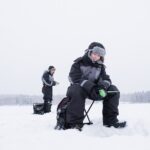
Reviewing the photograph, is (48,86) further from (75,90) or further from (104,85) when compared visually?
(75,90)

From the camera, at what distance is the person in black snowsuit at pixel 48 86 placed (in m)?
14.5

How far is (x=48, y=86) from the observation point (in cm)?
1479

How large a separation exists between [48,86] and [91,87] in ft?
31.2

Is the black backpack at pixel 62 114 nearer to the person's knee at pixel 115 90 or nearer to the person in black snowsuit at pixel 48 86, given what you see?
the person's knee at pixel 115 90

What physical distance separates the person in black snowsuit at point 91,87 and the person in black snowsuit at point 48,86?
337 inches

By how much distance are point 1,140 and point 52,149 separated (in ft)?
2.69

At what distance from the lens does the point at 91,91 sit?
5379 millimetres

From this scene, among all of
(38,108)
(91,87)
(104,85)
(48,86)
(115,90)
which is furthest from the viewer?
(48,86)

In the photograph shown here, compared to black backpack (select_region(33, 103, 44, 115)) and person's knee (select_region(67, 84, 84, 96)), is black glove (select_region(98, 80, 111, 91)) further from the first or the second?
black backpack (select_region(33, 103, 44, 115))

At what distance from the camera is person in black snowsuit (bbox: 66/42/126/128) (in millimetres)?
5340

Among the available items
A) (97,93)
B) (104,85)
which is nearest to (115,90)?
(104,85)

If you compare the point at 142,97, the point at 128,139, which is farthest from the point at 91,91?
the point at 142,97

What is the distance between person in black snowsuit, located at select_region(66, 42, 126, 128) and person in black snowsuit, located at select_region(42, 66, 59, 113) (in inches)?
337

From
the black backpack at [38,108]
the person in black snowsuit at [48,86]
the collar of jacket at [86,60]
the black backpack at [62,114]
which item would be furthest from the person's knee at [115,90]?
the person in black snowsuit at [48,86]
